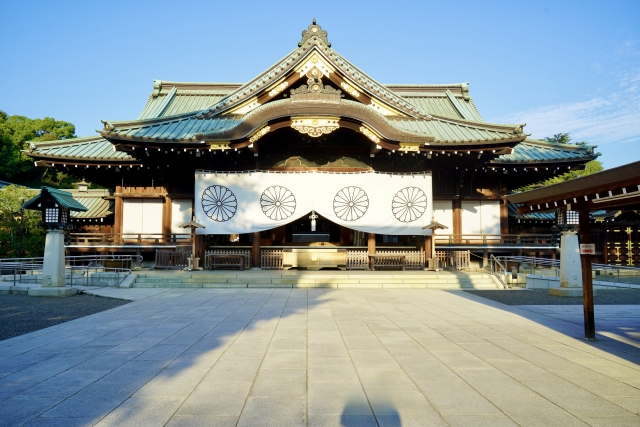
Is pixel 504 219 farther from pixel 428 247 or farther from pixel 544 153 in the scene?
pixel 428 247

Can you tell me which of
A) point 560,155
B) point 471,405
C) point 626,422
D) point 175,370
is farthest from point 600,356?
point 560,155


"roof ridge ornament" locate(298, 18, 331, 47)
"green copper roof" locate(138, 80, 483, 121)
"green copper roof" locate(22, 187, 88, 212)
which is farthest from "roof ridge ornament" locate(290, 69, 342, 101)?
"green copper roof" locate(22, 187, 88, 212)

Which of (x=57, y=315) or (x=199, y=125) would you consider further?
(x=199, y=125)

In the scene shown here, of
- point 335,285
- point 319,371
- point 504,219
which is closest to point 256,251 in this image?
point 335,285

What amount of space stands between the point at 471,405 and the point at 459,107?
21258mm

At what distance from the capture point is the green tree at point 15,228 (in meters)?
19.3

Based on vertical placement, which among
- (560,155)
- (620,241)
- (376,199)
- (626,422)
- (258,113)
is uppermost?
(258,113)

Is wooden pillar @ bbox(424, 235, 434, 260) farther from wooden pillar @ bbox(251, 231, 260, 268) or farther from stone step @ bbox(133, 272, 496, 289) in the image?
wooden pillar @ bbox(251, 231, 260, 268)

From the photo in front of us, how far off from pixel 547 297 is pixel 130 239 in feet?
53.3

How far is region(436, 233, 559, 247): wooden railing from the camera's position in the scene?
57.6 ft

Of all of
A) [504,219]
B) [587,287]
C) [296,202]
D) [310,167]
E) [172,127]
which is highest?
[172,127]

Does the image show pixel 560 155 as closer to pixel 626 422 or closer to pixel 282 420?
pixel 626 422

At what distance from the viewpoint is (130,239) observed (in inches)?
687

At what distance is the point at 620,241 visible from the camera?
2303cm
